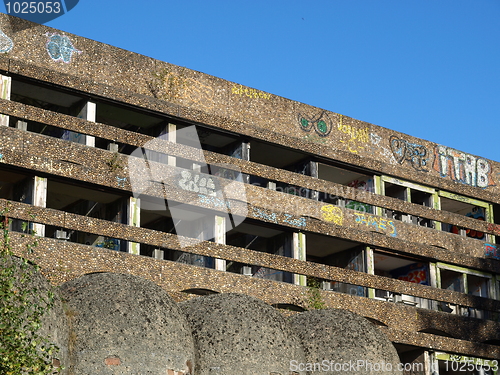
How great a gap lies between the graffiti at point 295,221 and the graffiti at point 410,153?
7305 mm

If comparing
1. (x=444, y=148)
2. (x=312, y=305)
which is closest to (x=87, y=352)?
(x=312, y=305)

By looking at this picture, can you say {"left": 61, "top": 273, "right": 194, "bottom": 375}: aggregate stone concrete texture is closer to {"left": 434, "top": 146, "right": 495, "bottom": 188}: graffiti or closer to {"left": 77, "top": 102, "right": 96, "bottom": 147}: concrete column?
{"left": 77, "top": 102, "right": 96, "bottom": 147}: concrete column

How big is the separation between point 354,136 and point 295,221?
6.28 m

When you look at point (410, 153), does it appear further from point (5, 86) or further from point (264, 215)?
point (5, 86)

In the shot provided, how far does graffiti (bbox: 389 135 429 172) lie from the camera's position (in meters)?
36.8

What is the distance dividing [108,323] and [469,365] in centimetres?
1867

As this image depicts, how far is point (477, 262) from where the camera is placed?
35562 mm

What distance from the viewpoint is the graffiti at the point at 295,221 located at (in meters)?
31.0

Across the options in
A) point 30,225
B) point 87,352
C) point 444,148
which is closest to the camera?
point 87,352

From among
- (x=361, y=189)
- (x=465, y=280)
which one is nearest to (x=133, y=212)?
(x=361, y=189)

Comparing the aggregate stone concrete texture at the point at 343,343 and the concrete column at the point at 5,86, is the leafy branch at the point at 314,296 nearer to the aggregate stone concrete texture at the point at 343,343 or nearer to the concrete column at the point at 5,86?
the aggregate stone concrete texture at the point at 343,343

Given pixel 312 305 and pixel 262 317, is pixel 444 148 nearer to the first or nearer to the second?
pixel 312 305

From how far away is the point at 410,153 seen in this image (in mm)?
37156

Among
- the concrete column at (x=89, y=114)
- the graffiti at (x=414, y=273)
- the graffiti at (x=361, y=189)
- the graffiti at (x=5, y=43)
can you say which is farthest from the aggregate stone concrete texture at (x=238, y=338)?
the graffiti at (x=414, y=273)
